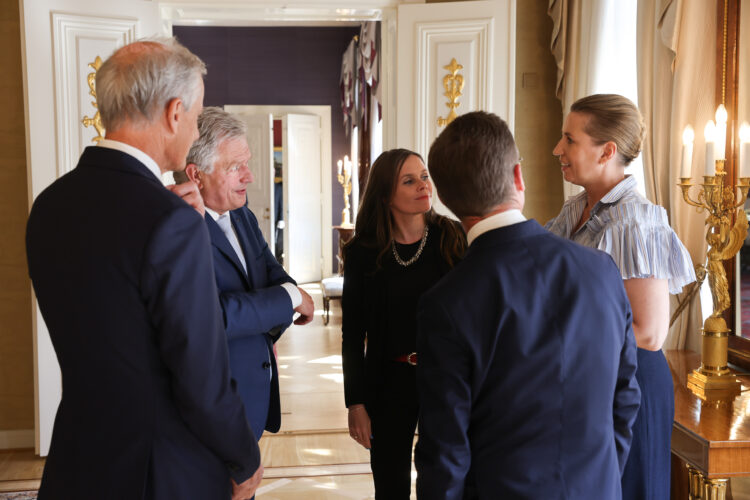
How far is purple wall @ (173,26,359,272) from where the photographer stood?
10422mm

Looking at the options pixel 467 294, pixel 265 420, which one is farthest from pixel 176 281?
pixel 265 420

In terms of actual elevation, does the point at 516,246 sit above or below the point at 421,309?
above

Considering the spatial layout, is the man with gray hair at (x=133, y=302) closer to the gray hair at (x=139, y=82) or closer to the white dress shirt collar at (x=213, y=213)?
the gray hair at (x=139, y=82)

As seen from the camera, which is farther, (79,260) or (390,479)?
(390,479)

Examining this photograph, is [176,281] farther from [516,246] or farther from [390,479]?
[390,479]

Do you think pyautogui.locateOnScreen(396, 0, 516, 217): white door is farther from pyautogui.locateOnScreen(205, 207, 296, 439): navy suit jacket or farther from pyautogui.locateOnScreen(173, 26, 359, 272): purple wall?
pyautogui.locateOnScreen(173, 26, 359, 272): purple wall

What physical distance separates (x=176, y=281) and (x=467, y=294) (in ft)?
1.75

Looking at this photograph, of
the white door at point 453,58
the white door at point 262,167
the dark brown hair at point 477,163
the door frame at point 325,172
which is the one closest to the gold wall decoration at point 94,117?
the white door at point 453,58

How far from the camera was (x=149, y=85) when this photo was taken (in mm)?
1245

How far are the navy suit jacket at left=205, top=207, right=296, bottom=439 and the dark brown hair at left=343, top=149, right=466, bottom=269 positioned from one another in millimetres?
357

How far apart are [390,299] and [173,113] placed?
1.08 meters

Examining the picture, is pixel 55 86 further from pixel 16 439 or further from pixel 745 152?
pixel 745 152

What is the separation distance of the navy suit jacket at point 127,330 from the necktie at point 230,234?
64 cm

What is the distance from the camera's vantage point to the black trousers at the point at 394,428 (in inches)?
83.4
